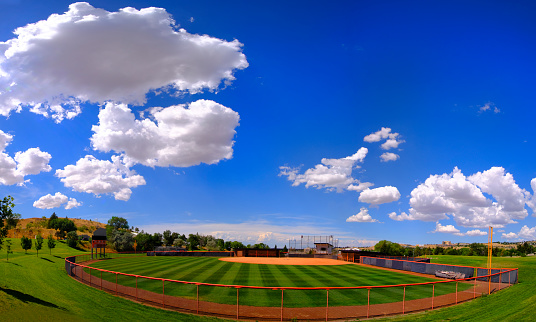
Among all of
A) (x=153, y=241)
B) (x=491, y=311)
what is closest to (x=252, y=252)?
(x=153, y=241)

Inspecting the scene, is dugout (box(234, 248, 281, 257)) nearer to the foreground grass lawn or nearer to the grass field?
the grass field

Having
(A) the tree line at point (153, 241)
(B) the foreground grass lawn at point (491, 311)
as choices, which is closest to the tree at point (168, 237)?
(A) the tree line at point (153, 241)

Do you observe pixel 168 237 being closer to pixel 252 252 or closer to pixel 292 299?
pixel 252 252

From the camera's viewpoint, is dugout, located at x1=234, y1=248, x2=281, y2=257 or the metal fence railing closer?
the metal fence railing

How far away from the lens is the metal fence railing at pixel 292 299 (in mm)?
16609

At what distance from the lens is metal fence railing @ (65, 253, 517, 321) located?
1661 cm

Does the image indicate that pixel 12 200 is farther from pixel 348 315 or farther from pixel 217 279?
pixel 348 315

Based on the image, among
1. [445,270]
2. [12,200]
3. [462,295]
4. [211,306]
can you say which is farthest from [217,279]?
[445,270]

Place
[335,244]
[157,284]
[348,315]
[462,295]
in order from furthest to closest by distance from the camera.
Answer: [335,244], [157,284], [462,295], [348,315]

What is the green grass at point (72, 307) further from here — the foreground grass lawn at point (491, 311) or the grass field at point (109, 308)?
the foreground grass lawn at point (491, 311)

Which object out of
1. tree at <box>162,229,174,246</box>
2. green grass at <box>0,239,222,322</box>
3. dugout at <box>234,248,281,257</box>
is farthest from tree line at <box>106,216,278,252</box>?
green grass at <box>0,239,222,322</box>

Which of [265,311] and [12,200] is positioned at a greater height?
[12,200]

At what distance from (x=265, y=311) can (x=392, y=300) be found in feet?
29.3

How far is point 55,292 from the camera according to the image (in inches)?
763
